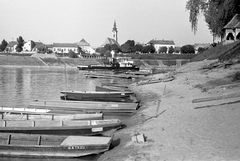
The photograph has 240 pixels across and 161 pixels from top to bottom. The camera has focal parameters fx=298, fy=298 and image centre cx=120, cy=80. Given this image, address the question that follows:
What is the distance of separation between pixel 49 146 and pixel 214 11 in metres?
40.4

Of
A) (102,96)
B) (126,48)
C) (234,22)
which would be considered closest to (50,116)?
(102,96)

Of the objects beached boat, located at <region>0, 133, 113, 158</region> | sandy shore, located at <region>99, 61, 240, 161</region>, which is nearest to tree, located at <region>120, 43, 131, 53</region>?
sandy shore, located at <region>99, 61, 240, 161</region>

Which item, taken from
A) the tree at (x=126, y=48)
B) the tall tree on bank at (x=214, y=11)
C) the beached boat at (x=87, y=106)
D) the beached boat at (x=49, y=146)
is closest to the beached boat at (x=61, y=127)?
the beached boat at (x=49, y=146)

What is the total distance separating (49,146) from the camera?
10625mm

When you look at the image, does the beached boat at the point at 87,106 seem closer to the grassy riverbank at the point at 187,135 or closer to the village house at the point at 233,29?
the grassy riverbank at the point at 187,135

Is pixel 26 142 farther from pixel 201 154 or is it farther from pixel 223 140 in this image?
pixel 223 140

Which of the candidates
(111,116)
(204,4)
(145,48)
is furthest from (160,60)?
(111,116)

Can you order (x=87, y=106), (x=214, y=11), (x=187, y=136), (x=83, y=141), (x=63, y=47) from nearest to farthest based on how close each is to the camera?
(x=83, y=141), (x=187, y=136), (x=87, y=106), (x=214, y=11), (x=63, y=47)

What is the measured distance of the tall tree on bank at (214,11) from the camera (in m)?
42.8

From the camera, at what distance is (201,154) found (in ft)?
30.5

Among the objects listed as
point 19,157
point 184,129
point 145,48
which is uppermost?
point 145,48

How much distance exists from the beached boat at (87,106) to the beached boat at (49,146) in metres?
7.29

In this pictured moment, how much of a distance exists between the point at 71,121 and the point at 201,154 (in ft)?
22.2

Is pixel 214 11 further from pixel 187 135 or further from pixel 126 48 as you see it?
pixel 126 48
